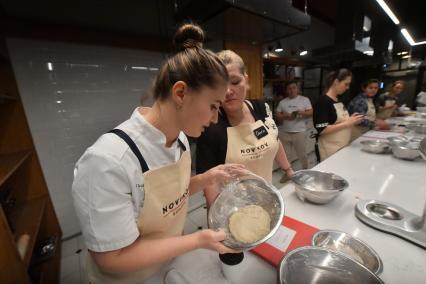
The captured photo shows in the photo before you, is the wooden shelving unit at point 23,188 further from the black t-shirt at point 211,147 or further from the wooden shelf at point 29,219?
the black t-shirt at point 211,147

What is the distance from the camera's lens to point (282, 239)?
2.71ft

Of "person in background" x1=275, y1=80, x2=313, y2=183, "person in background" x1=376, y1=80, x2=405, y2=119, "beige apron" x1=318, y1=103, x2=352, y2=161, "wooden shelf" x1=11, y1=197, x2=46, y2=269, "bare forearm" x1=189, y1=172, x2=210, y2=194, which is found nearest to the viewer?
"bare forearm" x1=189, y1=172, x2=210, y2=194

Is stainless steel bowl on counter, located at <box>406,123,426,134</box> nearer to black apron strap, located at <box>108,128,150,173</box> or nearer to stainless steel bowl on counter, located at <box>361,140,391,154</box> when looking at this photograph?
stainless steel bowl on counter, located at <box>361,140,391,154</box>

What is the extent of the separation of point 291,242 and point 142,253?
1.87 ft

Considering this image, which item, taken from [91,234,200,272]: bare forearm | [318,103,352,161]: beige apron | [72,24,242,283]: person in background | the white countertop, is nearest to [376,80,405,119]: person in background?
[318,103,352,161]: beige apron

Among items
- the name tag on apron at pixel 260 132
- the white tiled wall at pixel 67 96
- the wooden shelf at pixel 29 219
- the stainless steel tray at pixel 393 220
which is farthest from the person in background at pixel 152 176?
the white tiled wall at pixel 67 96

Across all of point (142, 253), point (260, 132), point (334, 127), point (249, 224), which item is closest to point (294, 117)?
point (334, 127)

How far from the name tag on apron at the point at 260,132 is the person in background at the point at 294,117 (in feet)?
8.33

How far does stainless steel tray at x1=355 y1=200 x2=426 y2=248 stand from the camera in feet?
2.63

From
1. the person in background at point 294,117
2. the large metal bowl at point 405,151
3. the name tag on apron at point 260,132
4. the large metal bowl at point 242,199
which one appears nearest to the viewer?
the large metal bowl at point 242,199

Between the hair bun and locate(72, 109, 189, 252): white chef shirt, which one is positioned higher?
the hair bun

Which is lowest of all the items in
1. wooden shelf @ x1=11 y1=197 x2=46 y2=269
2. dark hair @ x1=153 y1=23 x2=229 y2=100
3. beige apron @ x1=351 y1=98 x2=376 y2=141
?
wooden shelf @ x1=11 y1=197 x2=46 y2=269

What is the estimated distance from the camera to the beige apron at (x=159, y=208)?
0.71 metres

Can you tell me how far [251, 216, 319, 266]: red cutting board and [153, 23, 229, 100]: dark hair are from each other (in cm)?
65
